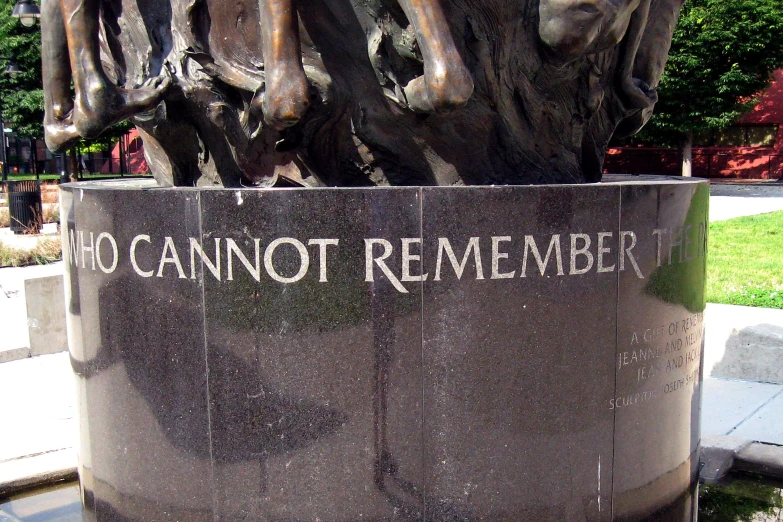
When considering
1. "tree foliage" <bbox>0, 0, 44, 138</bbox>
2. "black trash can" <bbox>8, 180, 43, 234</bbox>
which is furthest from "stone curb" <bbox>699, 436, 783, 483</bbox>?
"tree foliage" <bbox>0, 0, 44, 138</bbox>

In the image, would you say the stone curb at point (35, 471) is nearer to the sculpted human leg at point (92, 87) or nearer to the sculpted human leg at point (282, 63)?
the sculpted human leg at point (92, 87)

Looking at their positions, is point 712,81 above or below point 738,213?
above

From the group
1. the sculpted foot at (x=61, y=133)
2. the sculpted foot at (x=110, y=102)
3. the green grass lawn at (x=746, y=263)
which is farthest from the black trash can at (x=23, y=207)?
the sculpted foot at (x=110, y=102)

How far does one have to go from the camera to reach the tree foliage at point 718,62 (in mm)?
27109

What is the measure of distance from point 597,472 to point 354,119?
72.3 inches

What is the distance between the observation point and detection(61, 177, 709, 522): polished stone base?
330 centimetres

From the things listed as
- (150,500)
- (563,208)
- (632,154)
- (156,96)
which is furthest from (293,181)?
(632,154)

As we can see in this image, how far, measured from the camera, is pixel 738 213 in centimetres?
2003

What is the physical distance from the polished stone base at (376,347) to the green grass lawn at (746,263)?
5.94 meters

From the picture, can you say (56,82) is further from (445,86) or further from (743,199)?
(743,199)

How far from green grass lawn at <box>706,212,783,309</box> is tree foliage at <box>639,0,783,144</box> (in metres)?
11.6

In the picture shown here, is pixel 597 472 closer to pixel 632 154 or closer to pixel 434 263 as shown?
pixel 434 263

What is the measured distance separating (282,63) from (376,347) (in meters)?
1.17

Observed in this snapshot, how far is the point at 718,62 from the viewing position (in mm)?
27891
